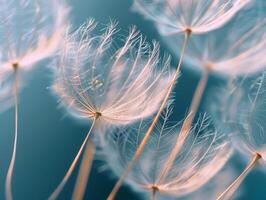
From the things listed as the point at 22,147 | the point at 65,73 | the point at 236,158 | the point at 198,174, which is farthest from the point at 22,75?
the point at 236,158

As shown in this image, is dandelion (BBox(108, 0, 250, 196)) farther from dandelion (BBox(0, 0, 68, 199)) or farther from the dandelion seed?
dandelion (BBox(0, 0, 68, 199))

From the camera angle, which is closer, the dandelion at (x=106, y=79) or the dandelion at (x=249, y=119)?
the dandelion at (x=106, y=79)

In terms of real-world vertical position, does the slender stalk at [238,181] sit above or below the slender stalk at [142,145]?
below

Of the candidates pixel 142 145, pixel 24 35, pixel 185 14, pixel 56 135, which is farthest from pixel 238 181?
pixel 24 35

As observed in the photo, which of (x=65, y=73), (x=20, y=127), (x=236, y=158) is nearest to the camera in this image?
(x=65, y=73)

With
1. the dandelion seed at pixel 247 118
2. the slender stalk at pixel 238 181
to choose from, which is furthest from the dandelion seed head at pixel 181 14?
the slender stalk at pixel 238 181

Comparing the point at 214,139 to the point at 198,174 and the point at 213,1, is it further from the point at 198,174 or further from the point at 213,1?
the point at 213,1

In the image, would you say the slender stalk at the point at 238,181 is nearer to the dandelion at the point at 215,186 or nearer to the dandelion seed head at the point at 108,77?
the dandelion at the point at 215,186
